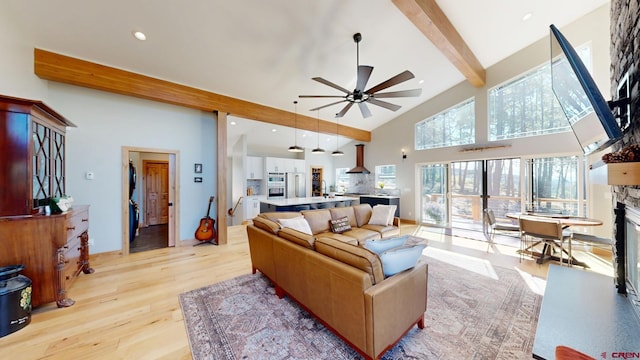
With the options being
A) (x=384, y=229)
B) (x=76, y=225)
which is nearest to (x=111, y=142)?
(x=76, y=225)

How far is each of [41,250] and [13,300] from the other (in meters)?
0.48

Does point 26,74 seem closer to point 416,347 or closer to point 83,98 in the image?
point 83,98

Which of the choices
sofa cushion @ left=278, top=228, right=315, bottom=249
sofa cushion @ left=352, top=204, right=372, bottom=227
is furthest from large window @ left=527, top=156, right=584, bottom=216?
sofa cushion @ left=278, top=228, right=315, bottom=249

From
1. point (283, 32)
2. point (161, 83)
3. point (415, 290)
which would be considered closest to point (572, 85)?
point (415, 290)

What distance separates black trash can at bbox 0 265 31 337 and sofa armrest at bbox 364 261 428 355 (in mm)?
3041

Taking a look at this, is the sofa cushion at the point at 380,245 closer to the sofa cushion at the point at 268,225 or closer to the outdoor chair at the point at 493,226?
the sofa cushion at the point at 268,225

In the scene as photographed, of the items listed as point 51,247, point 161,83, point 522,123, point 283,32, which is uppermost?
point 283,32

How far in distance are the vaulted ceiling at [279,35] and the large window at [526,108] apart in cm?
71

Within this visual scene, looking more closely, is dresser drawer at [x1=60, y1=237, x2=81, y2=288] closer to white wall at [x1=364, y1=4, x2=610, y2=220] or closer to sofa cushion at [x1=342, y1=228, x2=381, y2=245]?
sofa cushion at [x1=342, y1=228, x2=381, y2=245]

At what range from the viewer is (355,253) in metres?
1.71

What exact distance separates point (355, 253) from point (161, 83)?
168 inches

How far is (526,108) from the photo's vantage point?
4824mm

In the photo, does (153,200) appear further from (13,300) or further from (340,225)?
(340,225)

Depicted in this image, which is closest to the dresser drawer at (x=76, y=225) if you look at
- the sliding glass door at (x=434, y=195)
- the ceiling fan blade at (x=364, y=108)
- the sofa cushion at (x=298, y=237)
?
the sofa cushion at (x=298, y=237)
